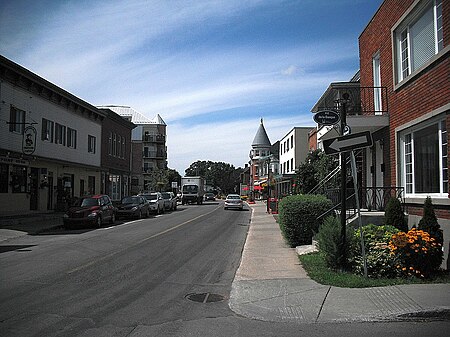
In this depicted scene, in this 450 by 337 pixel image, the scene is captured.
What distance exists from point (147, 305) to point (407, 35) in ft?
33.1

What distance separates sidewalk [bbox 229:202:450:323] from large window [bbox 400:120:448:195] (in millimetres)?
3424

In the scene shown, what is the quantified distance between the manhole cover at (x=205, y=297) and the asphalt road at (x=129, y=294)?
2 cm

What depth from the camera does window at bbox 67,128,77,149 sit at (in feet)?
107

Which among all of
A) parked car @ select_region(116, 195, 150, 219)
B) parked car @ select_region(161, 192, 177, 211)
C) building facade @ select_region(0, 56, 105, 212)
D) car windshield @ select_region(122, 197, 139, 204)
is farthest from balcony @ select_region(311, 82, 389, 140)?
parked car @ select_region(161, 192, 177, 211)

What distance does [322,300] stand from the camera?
23.9 feet

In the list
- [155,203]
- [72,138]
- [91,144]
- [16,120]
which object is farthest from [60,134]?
[155,203]

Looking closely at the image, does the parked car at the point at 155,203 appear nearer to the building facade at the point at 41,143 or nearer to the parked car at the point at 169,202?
the parked car at the point at 169,202

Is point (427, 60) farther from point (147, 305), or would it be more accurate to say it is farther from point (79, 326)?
point (79, 326)

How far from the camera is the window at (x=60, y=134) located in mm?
30719

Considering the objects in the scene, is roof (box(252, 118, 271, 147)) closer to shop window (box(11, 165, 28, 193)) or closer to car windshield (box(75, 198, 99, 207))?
shop window (box(11, 165, 28, 193))

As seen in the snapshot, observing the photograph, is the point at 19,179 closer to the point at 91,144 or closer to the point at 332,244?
the point at 91,144

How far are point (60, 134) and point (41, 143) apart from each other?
10.4ft

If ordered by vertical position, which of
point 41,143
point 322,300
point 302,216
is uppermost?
point 41,143

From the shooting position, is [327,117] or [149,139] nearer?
[327,117]
